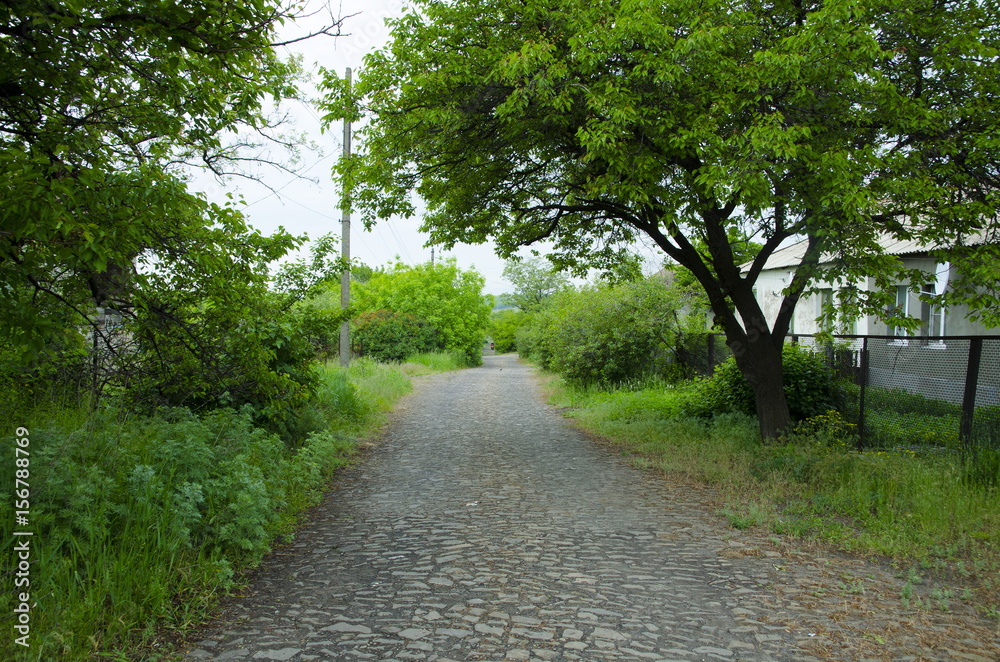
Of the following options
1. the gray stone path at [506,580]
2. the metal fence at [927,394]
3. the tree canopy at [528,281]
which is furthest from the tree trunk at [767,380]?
the tree canopy at [528,281]

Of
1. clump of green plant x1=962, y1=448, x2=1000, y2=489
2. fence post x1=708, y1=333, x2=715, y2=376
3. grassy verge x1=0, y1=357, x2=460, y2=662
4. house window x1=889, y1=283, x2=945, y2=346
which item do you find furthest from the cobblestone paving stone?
house window x1=889, y1=283, x2=945, y2=346

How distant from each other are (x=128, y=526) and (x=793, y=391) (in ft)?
30.7

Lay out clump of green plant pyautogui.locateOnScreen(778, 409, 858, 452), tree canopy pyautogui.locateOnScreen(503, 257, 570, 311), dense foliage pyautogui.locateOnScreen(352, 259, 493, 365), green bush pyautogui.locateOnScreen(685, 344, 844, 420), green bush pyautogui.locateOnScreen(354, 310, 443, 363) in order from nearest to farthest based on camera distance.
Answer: clump of green plant pyautogui.locateOnScreen(778, 409, 858, 452), green bush pyautogui.locateOnScreen(685, 344, 844, 420), green bush pyautogui.locateOnScreen(354, 310, 443, 363), dense foliage pyautogui.locateOnScreen(352, 259, 493, 365), tree canopy pyautogui.locateOnScreen(503, 257, 570, 311)

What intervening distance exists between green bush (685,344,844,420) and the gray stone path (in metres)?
3.58

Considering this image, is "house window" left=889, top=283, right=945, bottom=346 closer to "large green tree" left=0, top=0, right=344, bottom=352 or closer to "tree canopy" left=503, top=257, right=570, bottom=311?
"large green tree" left=0, top=0, right=344, bottom=352

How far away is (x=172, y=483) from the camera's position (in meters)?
Answer: 4.86

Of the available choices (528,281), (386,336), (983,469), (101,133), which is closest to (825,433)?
(983,469)

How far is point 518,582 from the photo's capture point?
453cm

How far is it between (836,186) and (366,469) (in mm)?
6539

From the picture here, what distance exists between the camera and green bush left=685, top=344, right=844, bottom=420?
10.1 metres

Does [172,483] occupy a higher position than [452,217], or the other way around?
[452,217]

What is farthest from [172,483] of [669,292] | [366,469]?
[669,292]

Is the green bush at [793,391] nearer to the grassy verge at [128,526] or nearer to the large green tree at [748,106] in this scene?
the large green tree at [748,106]

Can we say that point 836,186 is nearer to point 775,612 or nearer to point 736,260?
point 775,612
